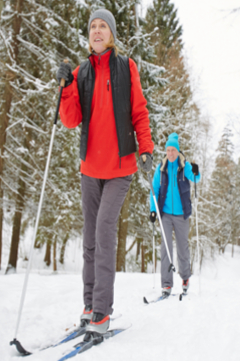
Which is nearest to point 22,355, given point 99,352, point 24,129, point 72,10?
point 99,352

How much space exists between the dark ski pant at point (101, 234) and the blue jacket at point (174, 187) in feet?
6.69

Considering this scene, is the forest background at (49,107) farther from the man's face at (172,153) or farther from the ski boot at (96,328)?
the ski boot at (96,328)

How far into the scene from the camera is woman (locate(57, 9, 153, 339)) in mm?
2256

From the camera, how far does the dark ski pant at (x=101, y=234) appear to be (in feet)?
6.86

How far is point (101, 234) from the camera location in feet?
7.13

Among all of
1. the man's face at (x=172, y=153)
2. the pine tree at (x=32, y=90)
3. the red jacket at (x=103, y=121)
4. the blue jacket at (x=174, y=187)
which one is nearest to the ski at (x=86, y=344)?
the red jacket at (x=103, y=121)

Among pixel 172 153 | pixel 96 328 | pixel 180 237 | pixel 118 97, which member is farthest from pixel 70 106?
pixel 180 237

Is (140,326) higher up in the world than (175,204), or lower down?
lower down

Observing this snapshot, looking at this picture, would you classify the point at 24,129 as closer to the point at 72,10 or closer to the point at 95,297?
the point at 72,10

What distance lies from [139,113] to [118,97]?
0.77 feet

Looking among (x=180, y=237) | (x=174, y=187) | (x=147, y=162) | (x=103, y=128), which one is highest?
(x=103, y=128)

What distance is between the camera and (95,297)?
6.77 ft

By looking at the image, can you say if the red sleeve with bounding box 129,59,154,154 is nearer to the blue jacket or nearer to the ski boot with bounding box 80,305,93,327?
the ski boot with bounding box 80,305,93,327

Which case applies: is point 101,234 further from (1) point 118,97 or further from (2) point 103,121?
(1) point 118,97
